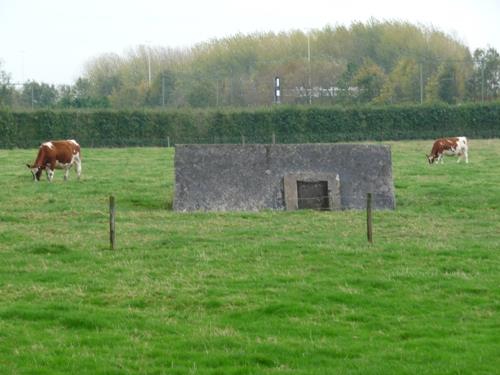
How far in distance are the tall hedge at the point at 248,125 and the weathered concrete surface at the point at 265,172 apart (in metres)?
31.1

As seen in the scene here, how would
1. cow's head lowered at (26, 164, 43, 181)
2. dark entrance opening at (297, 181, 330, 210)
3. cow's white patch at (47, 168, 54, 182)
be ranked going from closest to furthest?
dark entrance opening at (297, 181, 330, 210)
cow's head lowered at (26, 164, 43, 181)
cow's white patch at (47, 168, 54, 182)

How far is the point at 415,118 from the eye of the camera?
63906 millimetres

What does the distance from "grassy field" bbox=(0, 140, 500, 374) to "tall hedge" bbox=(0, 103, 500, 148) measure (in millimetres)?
32599

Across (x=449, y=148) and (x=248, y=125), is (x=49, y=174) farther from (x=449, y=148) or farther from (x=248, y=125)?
(x=248, y=125)

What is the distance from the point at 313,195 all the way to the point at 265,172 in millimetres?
1178

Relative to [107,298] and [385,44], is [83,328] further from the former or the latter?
[385,44]

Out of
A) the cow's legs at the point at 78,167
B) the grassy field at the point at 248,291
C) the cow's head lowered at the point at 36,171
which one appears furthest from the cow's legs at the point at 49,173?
the grassy field at the point at 248,291

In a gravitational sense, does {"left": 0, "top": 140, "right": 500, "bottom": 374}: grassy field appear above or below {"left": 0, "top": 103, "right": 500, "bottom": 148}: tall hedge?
below

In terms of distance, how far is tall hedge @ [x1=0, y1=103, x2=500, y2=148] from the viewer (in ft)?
184

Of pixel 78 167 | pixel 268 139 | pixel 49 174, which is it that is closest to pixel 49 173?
pixel 49 174

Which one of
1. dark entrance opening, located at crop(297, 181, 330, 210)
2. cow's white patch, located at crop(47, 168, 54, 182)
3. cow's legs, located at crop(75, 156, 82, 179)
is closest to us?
dark entrance opening, located at crop(297, 181, 330, 210)

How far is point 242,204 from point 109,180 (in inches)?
255

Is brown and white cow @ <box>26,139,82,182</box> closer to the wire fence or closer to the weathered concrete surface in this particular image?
Result: the weathered concrete surface

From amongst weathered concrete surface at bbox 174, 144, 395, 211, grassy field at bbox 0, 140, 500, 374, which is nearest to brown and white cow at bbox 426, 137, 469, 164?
weathered concrete surface at bbox 174, 144, 395, 211
